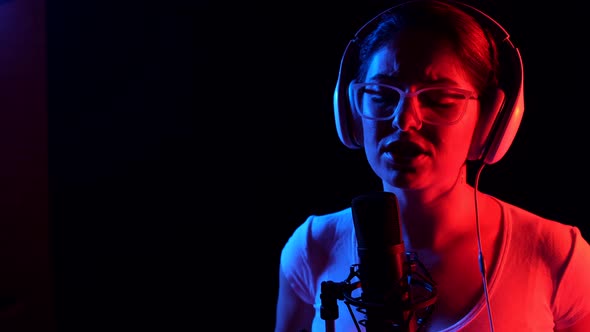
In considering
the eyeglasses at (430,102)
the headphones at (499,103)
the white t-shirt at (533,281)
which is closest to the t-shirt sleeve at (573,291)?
the white t-shirt at (533,281)

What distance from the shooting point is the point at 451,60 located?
0.84 meters

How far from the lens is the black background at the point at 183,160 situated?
1556 mm

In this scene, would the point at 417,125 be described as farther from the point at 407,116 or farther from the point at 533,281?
the point at 533,281

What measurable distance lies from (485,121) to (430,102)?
0.14 meters

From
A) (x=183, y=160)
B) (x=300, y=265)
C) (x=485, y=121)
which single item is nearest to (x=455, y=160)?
(x=485, y=121)

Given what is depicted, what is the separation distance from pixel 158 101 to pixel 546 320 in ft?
4.88

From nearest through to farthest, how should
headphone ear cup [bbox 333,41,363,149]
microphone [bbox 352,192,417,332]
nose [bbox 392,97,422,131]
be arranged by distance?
microphone [bbox 352,192,417,332] → nose [bbox 392,97,422,131] → headphone ear cup [bbox 333,41,363,149]

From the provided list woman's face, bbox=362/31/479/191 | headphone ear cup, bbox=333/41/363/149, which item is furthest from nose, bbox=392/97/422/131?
headphone ear cup, bbox=333/41/363/149

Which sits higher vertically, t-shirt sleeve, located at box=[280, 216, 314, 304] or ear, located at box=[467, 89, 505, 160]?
ear, located at box=[467, 89, 505, 160]

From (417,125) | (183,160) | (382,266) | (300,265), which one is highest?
(417,125)

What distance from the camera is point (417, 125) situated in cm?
82

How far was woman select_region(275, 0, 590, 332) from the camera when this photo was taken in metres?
0.84

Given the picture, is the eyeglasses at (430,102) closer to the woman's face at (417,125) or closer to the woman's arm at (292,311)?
the woman's face at (417,125)

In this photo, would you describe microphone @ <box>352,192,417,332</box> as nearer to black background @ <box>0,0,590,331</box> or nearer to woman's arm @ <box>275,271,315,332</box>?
woman's arm @ <box>275,271,315,332</box>
